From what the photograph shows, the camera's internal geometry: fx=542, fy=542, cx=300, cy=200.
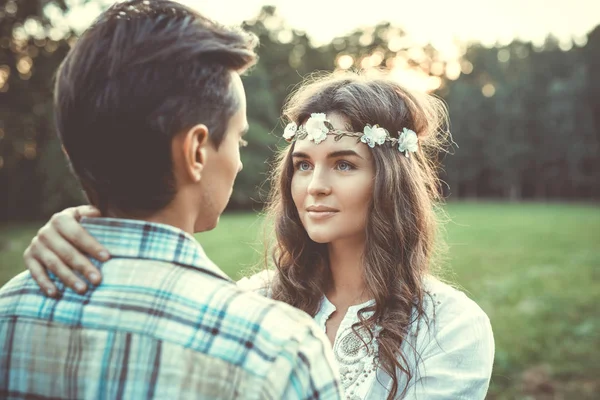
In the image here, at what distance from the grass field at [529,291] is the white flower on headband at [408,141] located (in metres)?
0.49

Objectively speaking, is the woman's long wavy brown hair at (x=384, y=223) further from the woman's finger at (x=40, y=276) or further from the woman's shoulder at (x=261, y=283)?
the woman's finger at (x=40, y=276)

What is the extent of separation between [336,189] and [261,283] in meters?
0.88

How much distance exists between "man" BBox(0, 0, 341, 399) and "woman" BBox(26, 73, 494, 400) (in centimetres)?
136

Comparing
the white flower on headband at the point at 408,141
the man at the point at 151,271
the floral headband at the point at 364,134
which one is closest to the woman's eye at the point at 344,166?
the floral headband at the point at 364,134

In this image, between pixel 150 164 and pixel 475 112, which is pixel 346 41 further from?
pixel 150 164

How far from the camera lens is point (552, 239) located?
17891 mm

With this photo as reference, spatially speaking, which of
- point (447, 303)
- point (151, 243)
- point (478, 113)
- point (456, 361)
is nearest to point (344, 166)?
point (447, 303)

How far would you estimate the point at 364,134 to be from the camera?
294cm

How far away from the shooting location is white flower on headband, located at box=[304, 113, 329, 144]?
115 inches

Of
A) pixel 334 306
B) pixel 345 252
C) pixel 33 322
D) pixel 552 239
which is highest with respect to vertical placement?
pixel 33 322

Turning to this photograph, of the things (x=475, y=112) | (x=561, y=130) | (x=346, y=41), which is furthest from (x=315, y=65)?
(x=561, y=130)

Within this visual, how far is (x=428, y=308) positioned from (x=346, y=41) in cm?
4190

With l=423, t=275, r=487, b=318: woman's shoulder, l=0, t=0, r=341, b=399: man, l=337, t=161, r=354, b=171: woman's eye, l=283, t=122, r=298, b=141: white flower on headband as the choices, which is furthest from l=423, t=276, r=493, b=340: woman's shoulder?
l=0, t=0, r=341, b=399: man

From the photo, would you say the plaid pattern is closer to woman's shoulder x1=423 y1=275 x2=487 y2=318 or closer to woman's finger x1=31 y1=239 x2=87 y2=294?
woman's finger x1=31 y1=239 x2=87 y2=294
